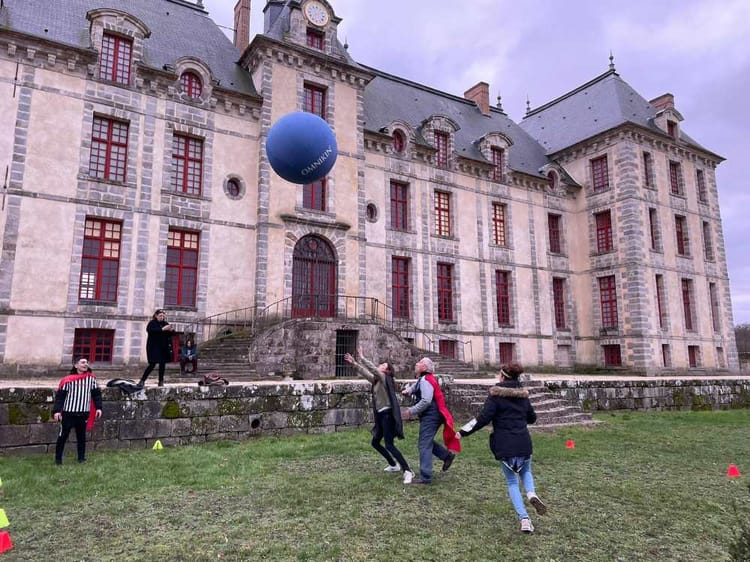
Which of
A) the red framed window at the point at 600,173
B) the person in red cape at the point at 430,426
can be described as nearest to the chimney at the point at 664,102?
the red framed window at the point at 600,173

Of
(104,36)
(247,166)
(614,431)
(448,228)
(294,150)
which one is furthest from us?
(448,228)

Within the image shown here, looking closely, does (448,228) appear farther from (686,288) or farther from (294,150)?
(294,150)

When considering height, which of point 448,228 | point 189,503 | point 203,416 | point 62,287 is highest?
point 448,228

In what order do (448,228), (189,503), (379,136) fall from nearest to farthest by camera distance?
(189,503) < (379,136) < (448,228)

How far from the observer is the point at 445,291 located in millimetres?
24016

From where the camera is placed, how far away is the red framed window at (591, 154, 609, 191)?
27.6 m

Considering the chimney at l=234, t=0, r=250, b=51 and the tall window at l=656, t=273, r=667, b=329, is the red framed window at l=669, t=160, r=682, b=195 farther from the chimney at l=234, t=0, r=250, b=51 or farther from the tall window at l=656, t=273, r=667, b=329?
the chimney at l=234, t=0, r=250, b=51

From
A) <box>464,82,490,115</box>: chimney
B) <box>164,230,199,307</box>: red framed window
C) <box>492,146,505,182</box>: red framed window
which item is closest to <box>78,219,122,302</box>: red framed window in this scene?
<box>164,230,199,307</box>: red framed window

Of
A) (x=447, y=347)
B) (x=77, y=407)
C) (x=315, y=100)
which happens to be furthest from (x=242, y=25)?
(x=77, y=407)

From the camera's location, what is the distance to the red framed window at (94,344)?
15844 millimetres

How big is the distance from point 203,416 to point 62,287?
30.6 feet

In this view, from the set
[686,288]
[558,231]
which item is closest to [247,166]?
[558,231]

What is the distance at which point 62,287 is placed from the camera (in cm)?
1569

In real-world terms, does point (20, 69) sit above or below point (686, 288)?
above
